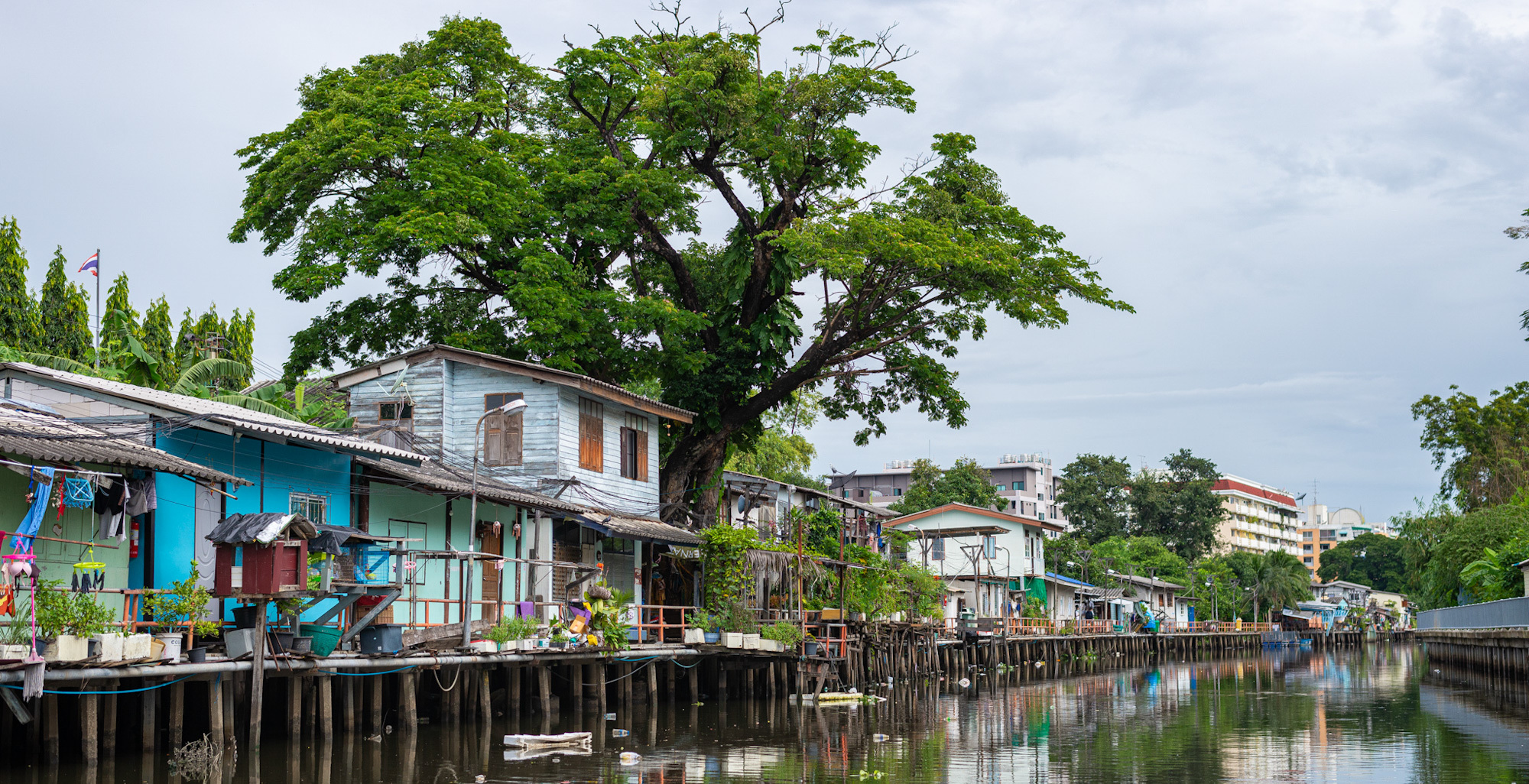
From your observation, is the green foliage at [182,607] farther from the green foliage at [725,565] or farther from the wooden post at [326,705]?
the green foliage at [725,565]

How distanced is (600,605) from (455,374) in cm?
721

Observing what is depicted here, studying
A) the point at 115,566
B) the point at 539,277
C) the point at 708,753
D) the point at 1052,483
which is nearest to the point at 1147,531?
the point at 1052,483

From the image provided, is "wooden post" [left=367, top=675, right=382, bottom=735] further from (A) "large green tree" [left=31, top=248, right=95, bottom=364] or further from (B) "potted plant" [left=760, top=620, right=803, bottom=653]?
(A) "large green tree" [left=31, top=248, right=95, bottom=364]

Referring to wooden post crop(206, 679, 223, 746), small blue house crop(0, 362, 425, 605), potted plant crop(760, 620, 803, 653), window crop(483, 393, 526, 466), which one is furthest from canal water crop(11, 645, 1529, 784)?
window crop(483, 393, 526, 466)

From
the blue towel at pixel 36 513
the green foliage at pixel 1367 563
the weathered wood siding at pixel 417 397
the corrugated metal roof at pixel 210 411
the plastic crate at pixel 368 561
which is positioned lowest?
the green foliage at pixel 1367 563

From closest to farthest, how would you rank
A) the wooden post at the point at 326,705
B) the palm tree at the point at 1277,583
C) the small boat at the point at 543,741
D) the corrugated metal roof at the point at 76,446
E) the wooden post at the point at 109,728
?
the corrugated metal roof at the point at 76,446 → the wooden post at the point at 109,728 → the wooden post at the point at 326,705 → the small boat at the point at 543,741 → the palm tree at the point at 1277,583

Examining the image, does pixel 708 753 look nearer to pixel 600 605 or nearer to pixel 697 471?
pixel 600 605

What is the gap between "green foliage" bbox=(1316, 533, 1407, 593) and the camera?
136625 millimetres

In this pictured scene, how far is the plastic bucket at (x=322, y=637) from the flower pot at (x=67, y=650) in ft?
14.1

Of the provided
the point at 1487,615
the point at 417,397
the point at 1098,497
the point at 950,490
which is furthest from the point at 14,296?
the point at 1098,497

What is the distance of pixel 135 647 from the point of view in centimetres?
1611

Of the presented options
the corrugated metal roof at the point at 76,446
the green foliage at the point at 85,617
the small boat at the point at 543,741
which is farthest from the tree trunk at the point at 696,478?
the green foliage at the point at 85,617

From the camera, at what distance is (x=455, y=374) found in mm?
29766

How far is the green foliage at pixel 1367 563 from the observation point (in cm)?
13662
